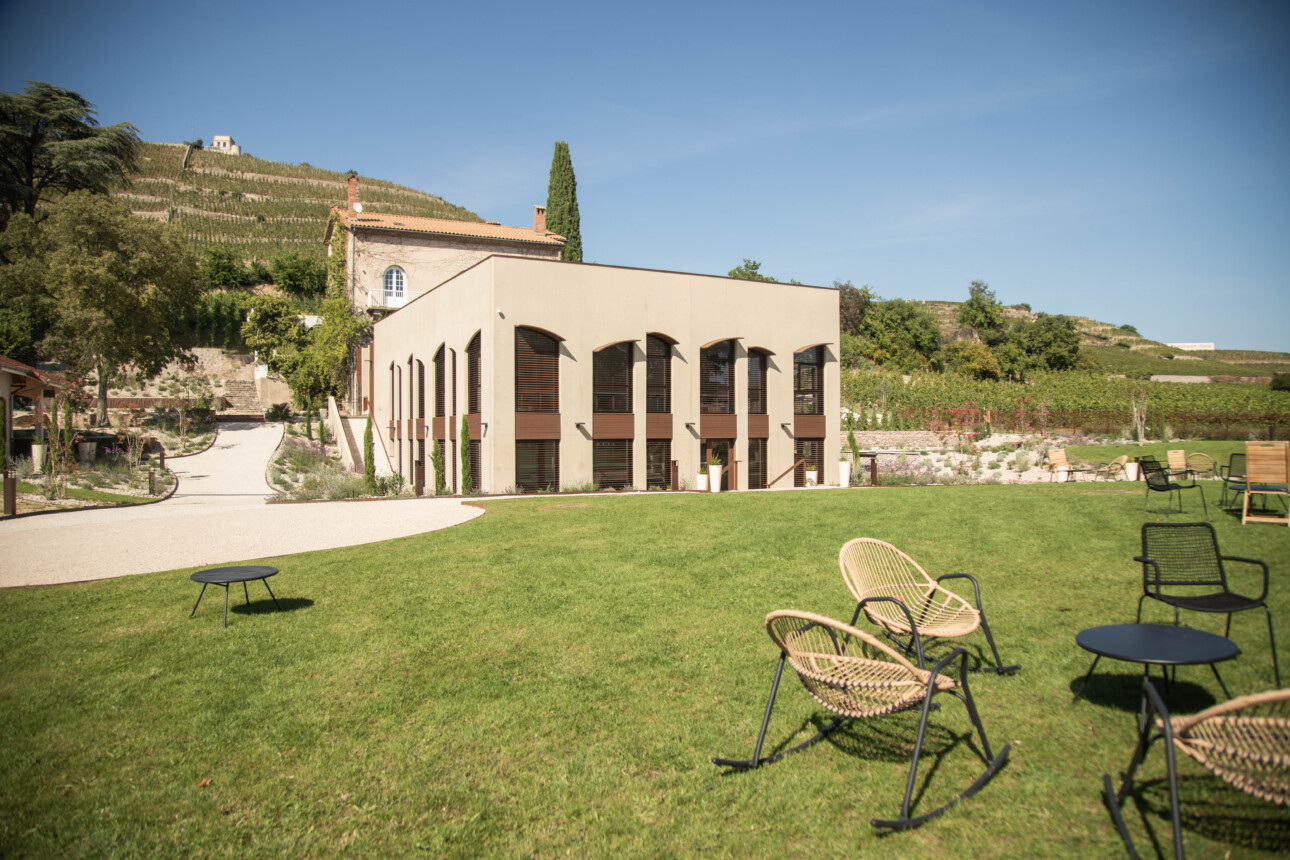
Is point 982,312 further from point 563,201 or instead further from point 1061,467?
point 1061,467

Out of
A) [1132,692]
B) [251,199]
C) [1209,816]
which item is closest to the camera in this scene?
[1209,816]

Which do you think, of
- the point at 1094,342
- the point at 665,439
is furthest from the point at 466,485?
the point at 1094,342

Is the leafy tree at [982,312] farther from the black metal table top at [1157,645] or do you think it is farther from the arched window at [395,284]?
the black metal table top at [1157,645]

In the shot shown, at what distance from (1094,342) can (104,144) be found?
103 meters

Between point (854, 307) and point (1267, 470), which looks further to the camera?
point (854, 307)

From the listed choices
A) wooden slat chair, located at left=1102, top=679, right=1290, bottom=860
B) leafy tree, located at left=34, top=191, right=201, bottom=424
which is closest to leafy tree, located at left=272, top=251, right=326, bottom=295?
leafy tree, located at left=34, top=191, right=201, bottom=424

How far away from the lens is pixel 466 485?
70.3ft

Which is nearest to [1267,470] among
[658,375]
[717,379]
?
[717,379]

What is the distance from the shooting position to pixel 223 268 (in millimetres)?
57938

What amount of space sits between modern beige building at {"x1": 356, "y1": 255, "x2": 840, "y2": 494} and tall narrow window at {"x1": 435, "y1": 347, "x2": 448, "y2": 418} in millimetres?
73

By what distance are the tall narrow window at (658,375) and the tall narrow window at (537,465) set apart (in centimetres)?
346

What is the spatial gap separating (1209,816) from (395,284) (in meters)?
42.3

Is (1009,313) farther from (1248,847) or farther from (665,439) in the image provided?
(1248,847)

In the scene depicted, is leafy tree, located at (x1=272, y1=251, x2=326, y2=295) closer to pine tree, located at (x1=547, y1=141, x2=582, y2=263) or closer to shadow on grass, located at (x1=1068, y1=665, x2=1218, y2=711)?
pine tree, located at (x1=547, y1=141, x2=582, y2=263)
